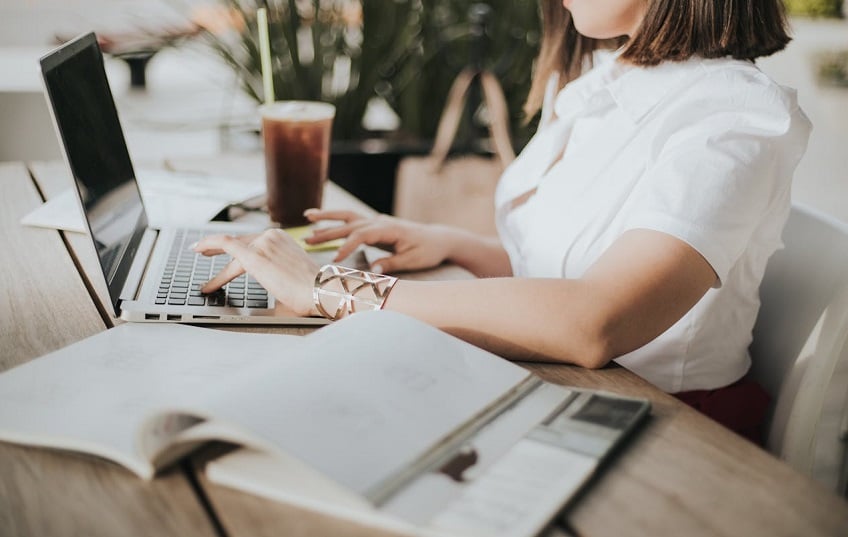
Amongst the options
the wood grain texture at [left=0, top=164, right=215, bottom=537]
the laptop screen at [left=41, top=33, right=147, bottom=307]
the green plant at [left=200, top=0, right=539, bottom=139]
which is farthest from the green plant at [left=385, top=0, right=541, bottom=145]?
the wood grain texture at [left=0, top=164, right=215, bottom=537]

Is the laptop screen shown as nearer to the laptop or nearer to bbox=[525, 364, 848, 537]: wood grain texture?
the laptop

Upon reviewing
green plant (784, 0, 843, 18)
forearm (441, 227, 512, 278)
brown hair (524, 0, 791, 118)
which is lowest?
forearm (441, 227, 512, 278)

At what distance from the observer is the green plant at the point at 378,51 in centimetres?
254

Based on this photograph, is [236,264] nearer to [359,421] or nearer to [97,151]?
[97,151]

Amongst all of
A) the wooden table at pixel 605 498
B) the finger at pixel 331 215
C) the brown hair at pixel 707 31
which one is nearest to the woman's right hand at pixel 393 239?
the finger at pixel 331 215

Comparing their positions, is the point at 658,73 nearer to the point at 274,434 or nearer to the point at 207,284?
the point at 207,284

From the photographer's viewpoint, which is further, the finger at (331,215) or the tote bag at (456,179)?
the tote bag at (456,179)

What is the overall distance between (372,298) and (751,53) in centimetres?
59

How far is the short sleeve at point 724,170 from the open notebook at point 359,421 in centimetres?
24

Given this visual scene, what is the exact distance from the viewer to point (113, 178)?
1.08 m

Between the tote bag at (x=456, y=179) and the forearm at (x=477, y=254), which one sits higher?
the forearm at (x=477, y=254)

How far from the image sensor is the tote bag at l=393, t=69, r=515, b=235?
2414 mm

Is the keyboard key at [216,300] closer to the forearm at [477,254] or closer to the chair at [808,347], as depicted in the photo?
the forearm at [477,254]

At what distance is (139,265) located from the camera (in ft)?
3.52
